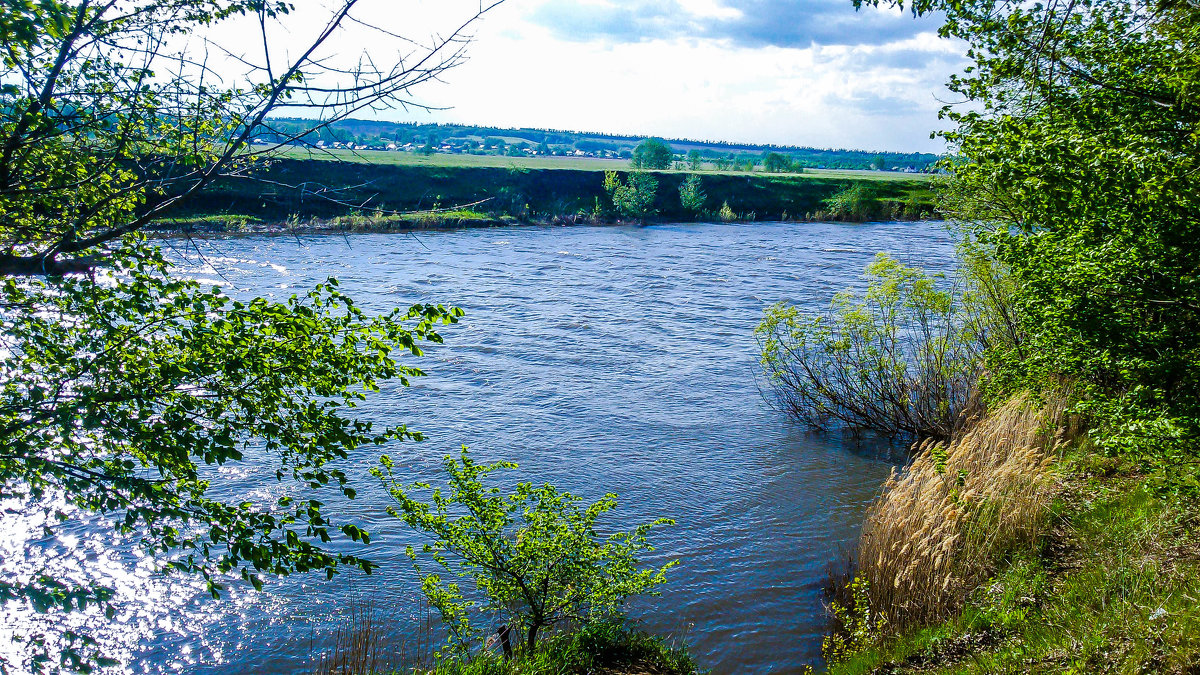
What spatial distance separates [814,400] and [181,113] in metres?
14.5

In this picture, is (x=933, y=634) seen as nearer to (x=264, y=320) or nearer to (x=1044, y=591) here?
(x=1044, y=591)

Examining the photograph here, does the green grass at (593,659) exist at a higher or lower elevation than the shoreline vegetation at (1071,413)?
lower

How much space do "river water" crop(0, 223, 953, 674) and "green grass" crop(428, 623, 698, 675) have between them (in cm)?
107

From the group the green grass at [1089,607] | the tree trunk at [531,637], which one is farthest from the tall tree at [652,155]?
the tree trunk at [531,637]

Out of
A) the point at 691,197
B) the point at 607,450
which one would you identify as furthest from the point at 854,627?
the point at 691,197

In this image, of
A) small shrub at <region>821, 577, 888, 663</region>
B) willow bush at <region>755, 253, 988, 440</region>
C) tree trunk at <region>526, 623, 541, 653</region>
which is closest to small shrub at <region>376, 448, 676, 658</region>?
tree trunk at <region>526, 623, 541, 653</region>

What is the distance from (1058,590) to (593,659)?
4.91 m

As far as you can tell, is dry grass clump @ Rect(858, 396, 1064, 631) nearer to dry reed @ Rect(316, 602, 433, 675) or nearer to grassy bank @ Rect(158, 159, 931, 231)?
dry reed @ Rect(316, 602, 433, 675)

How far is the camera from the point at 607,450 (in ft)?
56.2

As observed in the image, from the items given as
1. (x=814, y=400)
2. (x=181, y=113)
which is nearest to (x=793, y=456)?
(x=814, y=400)

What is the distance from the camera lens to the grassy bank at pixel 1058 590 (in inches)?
257

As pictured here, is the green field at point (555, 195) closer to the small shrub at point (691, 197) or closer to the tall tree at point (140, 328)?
the small shrub at point (691, 197)

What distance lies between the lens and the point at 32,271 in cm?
498

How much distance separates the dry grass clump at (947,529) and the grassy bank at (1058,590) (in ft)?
0.08
